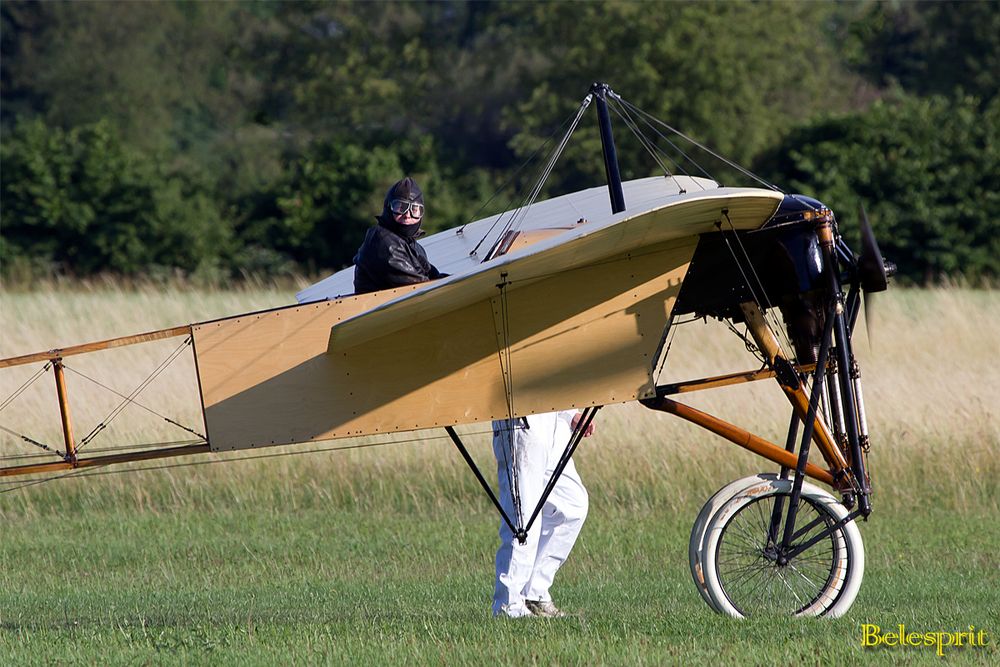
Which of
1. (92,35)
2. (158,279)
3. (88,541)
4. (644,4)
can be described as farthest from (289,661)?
(92,35)

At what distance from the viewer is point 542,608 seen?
818 cm

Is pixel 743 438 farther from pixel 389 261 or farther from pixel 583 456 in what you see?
pixel 583 456

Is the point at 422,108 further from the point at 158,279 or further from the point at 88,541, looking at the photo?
the point at 88,541

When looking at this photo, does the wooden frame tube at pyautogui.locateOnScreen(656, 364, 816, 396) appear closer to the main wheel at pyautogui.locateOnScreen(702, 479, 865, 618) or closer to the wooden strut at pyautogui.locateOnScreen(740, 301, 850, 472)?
the wooden strut at pyautogui.locateOnScreen(740, 301, 850, 472)

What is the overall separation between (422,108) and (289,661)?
5445 centimetres

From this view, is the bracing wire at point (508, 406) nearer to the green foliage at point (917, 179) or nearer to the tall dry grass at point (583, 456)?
the tall dry grass at point (583, 456)

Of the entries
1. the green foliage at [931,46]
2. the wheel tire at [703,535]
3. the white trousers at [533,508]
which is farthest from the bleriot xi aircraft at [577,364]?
the green foliage at [931,46]

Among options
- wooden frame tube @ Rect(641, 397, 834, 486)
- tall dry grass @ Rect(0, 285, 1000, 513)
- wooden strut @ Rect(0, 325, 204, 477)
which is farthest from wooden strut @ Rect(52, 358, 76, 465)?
tall dry grass @ Rect(0, 285, 1000, 513)

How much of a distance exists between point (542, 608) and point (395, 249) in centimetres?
230

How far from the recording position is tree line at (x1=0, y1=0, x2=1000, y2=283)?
1673 inches

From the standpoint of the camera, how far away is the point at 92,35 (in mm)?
72625

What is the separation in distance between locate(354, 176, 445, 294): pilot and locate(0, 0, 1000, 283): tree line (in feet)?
101

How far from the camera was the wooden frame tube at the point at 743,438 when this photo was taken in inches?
308

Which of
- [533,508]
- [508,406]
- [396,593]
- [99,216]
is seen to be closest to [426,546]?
[396,593]
